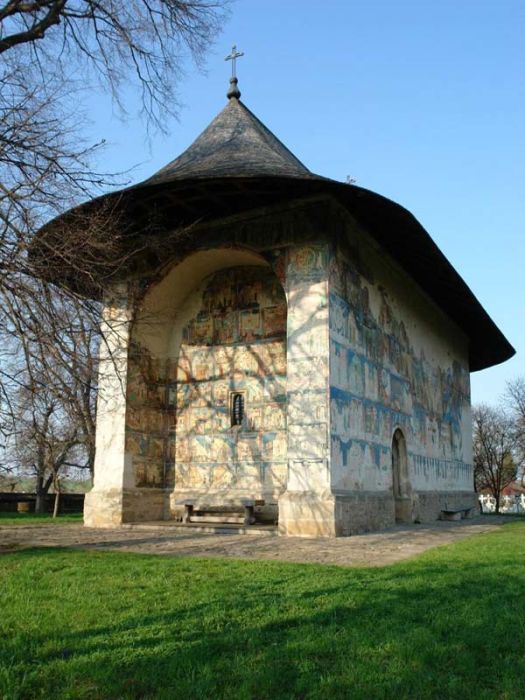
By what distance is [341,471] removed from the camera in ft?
37.4

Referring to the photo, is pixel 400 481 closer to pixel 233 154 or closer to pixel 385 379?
pixel 385 379

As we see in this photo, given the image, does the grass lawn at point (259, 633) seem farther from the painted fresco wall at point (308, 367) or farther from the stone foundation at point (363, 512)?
the painted fresco wall at point (308, 367)

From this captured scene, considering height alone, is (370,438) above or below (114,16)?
below

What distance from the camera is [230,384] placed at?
14.3 m

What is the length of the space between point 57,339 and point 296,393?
18.0ft

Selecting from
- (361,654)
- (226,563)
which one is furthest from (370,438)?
(361,654)

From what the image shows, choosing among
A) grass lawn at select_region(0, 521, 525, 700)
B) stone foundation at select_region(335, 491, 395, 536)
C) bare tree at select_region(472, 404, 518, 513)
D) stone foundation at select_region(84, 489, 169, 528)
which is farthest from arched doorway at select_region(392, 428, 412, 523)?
bare tree at select_region(472, 404, 518, 513)

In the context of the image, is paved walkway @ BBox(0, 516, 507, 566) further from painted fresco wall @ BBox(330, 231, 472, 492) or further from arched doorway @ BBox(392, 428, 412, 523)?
arched doorway @ BBox(392, 428, 412, 523)

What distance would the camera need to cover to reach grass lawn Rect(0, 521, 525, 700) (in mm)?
2949

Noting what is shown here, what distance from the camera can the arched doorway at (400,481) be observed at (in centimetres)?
1540

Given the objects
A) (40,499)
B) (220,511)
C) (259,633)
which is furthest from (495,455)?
(259,633)

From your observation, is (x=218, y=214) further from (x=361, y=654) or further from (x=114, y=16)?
(x=361, y=654)

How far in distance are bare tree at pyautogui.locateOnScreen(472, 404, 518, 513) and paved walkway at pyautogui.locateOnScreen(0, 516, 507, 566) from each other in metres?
32.0

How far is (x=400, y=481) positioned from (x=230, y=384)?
4.92 meters
